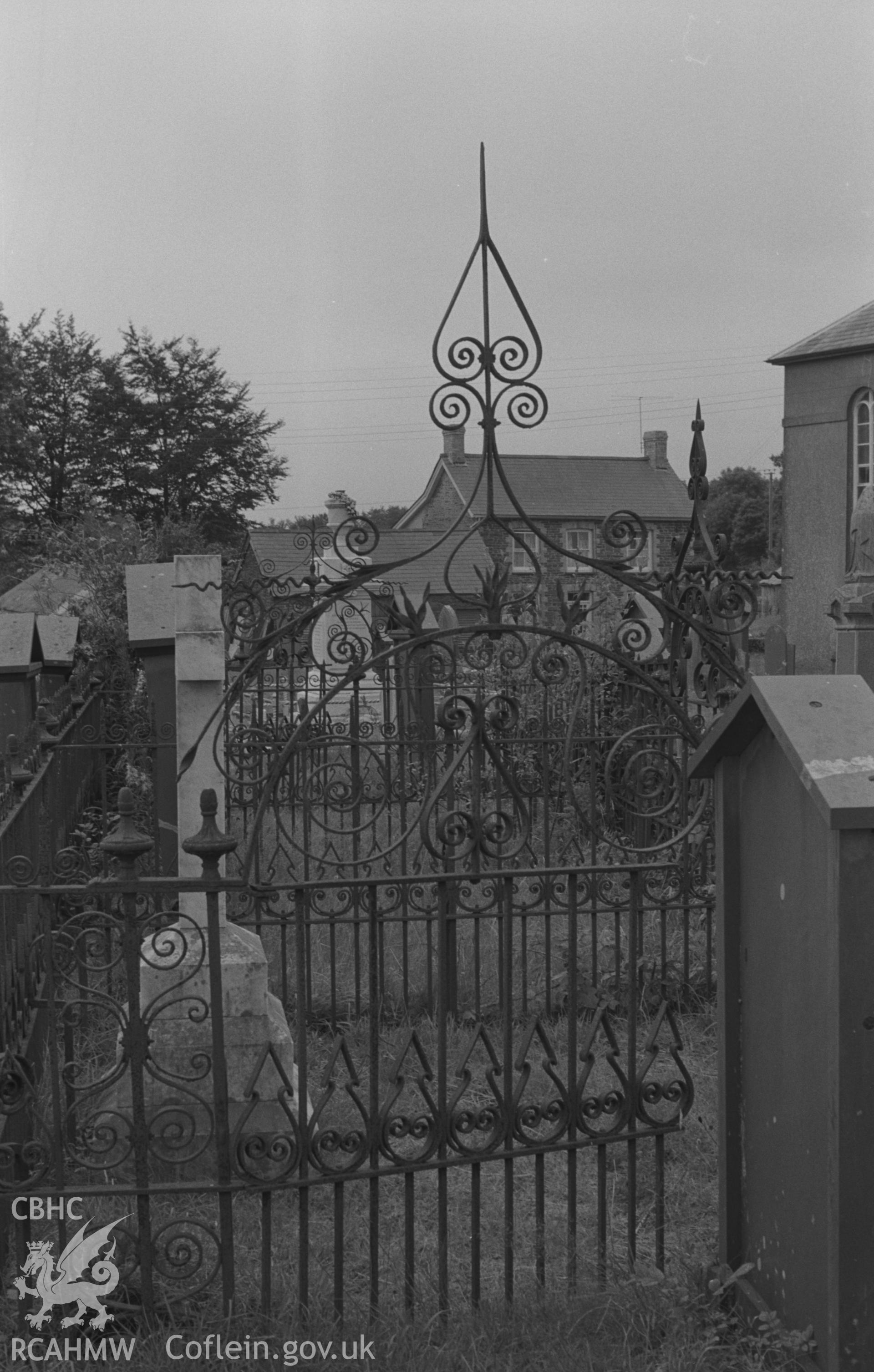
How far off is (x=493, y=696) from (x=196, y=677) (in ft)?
7.35

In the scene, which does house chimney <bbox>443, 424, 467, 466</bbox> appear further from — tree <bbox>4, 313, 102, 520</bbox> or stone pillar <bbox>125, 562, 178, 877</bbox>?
stone pillar <bbox>125, 562, 178, 877</bbox>

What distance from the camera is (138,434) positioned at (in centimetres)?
3734

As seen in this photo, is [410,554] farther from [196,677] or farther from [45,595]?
[196,677]

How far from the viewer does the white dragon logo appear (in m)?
2.90

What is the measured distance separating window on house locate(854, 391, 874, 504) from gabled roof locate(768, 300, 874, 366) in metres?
1.06

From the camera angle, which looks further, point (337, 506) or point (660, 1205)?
point (337, 506)

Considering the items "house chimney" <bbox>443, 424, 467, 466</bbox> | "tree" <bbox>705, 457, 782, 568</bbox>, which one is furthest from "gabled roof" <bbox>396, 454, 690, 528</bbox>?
"tree" <bbox>705, 457, 782, 568</bbox>

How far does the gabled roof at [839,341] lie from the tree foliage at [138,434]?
55.9 feet

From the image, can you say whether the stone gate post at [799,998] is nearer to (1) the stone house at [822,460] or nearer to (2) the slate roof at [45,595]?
(2) the slate roof at [45,595]

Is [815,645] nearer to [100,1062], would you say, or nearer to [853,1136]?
[100,1062]

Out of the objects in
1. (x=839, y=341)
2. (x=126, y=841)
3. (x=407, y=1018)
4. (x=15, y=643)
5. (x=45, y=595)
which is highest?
(x=839, y=341)

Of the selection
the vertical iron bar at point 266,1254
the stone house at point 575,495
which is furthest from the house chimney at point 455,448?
the vertical iron bar at point 266,1254

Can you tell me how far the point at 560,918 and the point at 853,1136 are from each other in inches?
213

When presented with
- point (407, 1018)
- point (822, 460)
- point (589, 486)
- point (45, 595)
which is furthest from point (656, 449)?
point (407, 1018)
